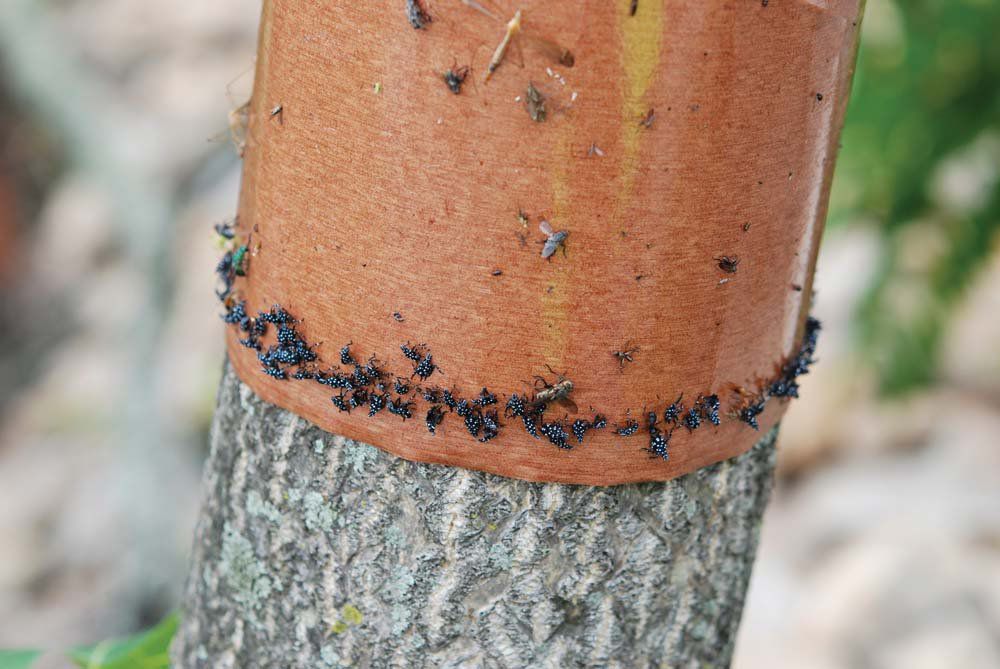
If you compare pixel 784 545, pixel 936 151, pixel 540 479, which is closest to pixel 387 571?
pixel 540 479

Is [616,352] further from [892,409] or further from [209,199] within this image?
[209,199]

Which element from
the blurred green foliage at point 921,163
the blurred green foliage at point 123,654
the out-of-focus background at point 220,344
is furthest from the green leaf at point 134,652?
the blurred green foliage at point 921,163

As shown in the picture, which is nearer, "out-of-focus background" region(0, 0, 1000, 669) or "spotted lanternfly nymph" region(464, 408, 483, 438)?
"spotted lanternfly nymph" region(464, 408, 483, 438)

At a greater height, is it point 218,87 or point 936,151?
point 218,87

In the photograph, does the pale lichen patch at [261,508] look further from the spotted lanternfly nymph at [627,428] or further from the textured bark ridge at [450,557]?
the spotted lanternfly nymph at [627,428]

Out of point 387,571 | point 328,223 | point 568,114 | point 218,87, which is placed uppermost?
point 218,87

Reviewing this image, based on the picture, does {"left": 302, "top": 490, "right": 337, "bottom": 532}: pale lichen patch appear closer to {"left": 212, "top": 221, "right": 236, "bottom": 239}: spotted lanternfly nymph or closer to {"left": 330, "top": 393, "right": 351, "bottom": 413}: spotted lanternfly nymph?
{"left": 330, "top": 393, "right": 351, "bottom": 413}: spotted lanternfly nymph

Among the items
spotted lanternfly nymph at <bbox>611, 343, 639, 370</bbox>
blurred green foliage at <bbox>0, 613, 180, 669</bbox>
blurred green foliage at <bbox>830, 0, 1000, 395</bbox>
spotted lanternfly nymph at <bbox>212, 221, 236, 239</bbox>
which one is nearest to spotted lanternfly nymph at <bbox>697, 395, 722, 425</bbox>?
spotted lanternfly nymph at <bbox>611, 343, 639, 370</bbox>
